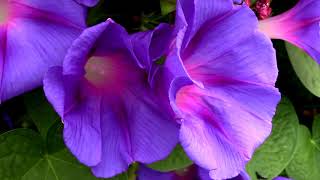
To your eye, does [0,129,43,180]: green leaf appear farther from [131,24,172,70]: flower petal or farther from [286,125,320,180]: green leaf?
[286,125,320,180]: green leaf

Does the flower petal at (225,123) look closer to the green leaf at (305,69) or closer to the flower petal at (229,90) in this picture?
the flower petal at (229,90)

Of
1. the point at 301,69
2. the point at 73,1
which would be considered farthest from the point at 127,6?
the point at 301,69

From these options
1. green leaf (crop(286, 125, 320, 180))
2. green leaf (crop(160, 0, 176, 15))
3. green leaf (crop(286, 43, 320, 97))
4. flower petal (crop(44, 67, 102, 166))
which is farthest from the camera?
green leaf (crop(286, 125, 320, 180))

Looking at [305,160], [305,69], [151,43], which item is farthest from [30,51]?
[305,160]

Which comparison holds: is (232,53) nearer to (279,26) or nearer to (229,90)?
(229,90)

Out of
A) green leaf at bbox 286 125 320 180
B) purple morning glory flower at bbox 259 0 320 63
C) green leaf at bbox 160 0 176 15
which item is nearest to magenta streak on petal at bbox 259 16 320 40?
purple morning glory flower at bbox 259 0 320 63

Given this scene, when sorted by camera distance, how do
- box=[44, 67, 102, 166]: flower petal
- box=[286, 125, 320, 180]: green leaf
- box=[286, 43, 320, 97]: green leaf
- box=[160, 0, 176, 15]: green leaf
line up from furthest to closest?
box=[286, 125, 320, 180]: green leaf, box=[286, 43, 320, 97]: green leaf, box=[160, 0, 176, 15]: green leaf, box=[44, 67, 102, 166]: flower petal
